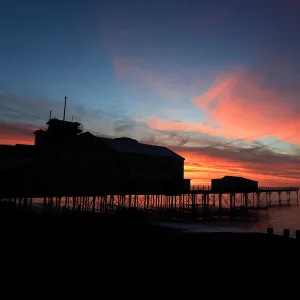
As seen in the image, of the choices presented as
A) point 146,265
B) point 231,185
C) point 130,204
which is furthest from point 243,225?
point 146,265

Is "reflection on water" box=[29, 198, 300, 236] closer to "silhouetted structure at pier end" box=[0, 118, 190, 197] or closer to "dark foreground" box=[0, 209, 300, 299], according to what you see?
"silhouetted structure at pier end" box=[0, 118, 190, 197]

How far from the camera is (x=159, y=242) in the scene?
19312 millimetres

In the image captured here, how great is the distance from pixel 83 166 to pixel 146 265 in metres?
31.0

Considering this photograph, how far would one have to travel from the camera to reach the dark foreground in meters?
11.8

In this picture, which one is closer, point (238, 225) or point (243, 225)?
point (238, 225)

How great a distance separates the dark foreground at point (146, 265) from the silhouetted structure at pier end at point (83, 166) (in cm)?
1672

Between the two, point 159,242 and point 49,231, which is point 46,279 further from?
point 49,231

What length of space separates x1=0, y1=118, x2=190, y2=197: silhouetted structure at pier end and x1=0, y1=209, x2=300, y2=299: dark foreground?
658 inches

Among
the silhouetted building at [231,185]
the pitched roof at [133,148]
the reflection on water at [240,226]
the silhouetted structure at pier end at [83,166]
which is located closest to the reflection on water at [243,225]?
the reflection on water at [240,226]

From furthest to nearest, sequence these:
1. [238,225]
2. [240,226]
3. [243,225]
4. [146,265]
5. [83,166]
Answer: [243,225] → [238,225] → [240,226] → [83,166] → [146,265]

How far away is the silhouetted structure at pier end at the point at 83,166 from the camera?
39094 mm

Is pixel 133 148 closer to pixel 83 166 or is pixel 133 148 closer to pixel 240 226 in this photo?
pixel 83 166

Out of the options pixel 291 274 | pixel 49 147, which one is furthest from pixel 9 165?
pixel 291 274

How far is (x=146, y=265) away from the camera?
49.3 feet
